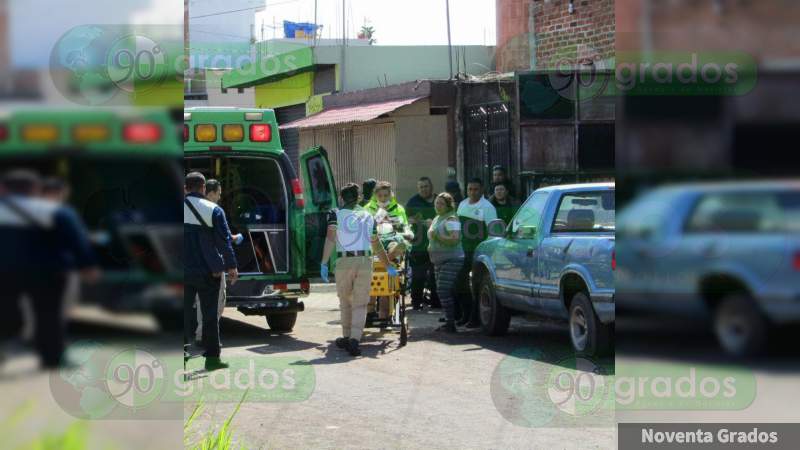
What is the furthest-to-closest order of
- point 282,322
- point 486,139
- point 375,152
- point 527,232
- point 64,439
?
point 375,152
point 486,139
point 282,322
point 527,232
point 64,439

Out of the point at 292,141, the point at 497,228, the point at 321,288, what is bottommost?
the point at 321,288

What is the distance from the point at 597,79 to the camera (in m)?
13.8

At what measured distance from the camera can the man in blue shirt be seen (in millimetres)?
8125

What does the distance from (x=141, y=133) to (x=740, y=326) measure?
1141 mm

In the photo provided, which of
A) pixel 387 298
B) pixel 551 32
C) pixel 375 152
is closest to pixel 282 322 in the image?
pixel 387 298

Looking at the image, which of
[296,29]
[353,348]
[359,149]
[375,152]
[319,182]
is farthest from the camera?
[296,29]

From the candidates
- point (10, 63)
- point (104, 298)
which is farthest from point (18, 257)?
point (10, 63)

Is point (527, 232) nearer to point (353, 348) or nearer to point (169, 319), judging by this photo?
point (353, 348)

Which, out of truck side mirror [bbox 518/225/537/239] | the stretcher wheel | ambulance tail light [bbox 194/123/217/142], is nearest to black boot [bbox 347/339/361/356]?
the stretcher wheel

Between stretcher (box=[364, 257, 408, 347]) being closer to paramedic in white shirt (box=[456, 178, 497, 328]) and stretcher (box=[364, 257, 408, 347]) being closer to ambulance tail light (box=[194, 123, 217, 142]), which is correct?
paramedic in white shirt (box=[456, 178, 497, 328])

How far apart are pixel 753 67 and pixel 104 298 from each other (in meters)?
1.27

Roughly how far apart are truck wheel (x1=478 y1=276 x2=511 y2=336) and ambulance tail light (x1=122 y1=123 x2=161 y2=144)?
9.03m

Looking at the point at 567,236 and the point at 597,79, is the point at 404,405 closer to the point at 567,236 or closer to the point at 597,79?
the point at 567,236

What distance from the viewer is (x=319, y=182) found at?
38.0 feet
